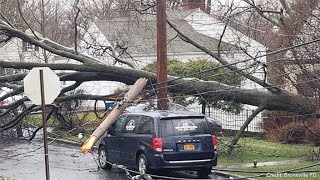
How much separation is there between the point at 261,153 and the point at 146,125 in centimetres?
539

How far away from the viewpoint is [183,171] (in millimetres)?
17016

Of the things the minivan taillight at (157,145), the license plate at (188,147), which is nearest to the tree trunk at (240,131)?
the license plate at (188,147)

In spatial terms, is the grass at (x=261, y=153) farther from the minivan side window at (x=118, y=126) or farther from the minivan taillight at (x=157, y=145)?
the minivan taillight at (x=157, y=145)

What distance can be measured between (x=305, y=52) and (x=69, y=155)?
33.1ft

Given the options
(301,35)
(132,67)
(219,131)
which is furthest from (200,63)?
(301,35)

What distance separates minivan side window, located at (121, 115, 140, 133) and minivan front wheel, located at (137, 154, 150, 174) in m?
0.85

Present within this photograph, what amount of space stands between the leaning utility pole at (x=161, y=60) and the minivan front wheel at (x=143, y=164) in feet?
8.51

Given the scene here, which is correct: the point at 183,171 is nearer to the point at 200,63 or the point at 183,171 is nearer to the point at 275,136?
the point at 275,136

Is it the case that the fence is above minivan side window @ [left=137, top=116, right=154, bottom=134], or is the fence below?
below

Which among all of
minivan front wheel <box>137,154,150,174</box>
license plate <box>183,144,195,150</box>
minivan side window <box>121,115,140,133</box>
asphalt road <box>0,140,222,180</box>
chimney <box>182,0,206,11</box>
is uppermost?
chimney <box>182,0,206,11</box>

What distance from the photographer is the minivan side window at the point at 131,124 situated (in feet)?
54.1

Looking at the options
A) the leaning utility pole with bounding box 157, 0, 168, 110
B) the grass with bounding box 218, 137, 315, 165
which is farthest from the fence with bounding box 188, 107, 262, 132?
the leaning utility pole with bounding box 157, 0, 168, 110

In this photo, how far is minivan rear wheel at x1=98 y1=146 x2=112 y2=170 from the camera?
1815 centimetres

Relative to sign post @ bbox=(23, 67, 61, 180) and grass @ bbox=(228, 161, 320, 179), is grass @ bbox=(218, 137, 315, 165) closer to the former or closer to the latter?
grass @ bbox=(228, 161, 320, 179)
